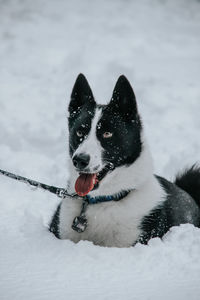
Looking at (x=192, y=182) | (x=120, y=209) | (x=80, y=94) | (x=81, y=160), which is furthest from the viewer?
(x=192, y=182)

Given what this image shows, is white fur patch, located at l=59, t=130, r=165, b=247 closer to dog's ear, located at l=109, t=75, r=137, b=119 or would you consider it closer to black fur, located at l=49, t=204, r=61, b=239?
black fur, located at l=49, t=204, r=61, b=239

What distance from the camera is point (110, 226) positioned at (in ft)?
8.11

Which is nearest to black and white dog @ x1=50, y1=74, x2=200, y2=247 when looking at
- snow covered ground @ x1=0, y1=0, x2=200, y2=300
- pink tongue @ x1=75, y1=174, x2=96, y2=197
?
pink tongue @ x1=75, y1=174, x2=96, y2=197

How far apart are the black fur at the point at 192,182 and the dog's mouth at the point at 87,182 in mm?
1173

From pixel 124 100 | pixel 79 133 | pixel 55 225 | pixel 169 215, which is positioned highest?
pixel 124 100

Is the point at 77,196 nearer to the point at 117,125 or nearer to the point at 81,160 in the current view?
the point at 81,160

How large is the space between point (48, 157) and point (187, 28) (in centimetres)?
631

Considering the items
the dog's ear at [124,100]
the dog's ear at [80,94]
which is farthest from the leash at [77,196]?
the dog's ear at [80,94]

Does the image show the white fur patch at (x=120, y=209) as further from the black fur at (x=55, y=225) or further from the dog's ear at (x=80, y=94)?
the dog's ear at (x=80, y=94)

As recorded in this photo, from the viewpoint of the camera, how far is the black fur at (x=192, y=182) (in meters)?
3.31

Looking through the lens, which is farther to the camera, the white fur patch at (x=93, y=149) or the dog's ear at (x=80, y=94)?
the dog's ear at (x=80, y=94)

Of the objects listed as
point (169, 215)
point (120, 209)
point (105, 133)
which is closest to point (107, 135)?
point (105, 133)

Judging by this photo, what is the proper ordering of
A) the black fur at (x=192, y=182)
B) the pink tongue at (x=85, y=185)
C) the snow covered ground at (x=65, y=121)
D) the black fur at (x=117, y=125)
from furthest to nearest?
the black fur at (x=192, y=182) → the black fur at (x=117, y=125) → the pink tongue at (x=85, y=185) → the snow covered ground at (x=65, y=121)

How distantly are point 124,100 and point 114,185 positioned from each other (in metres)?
0.64
